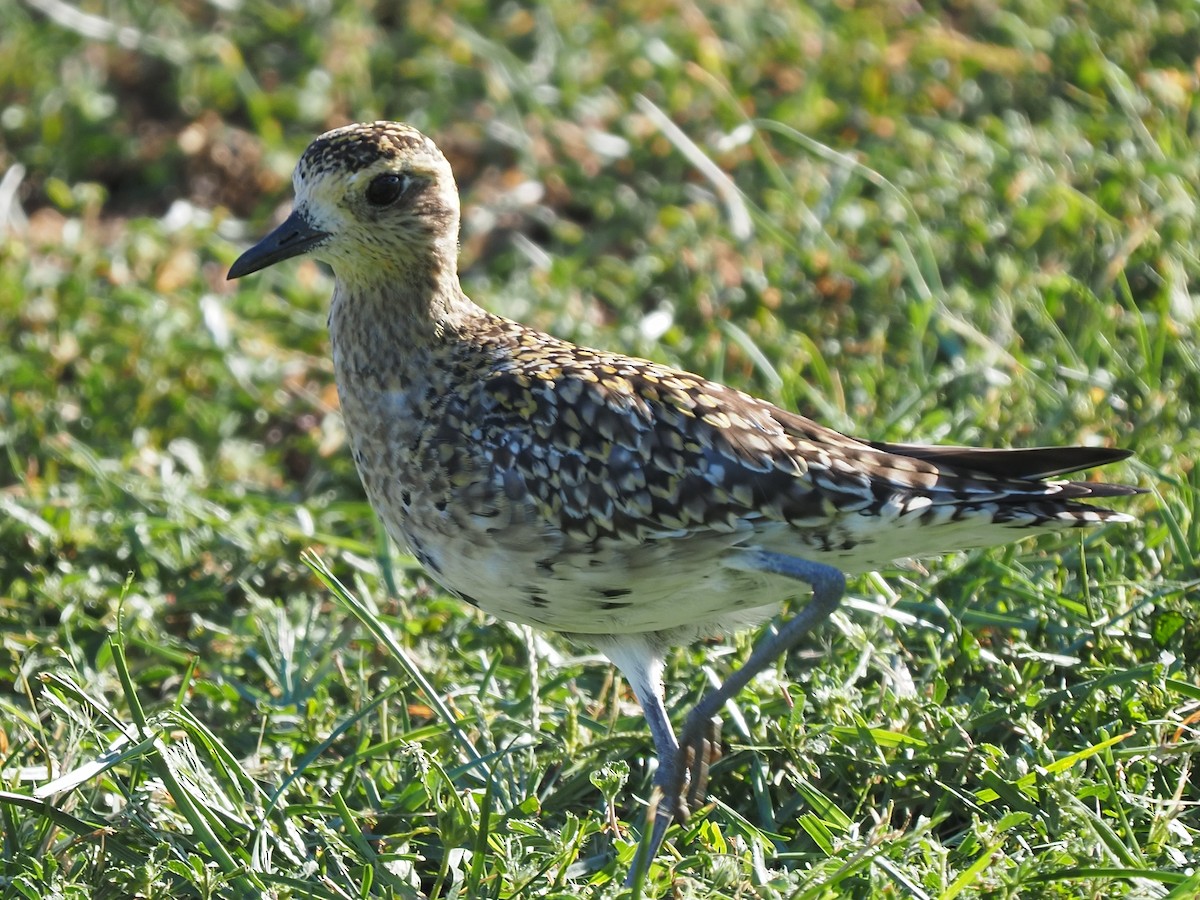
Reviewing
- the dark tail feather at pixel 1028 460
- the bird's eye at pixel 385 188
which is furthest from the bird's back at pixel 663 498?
the bird's eye at pixel 385 188

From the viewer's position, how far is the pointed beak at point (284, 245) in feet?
15.5

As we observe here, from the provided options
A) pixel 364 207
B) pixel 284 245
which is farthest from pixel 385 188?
pixel 284 245

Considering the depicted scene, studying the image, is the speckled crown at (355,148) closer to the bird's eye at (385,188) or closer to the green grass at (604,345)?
the bird's eye at (385,188)

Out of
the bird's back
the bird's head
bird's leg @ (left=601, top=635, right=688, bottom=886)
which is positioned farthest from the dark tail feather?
the bird's head

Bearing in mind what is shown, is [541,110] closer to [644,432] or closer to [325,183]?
[325,183]

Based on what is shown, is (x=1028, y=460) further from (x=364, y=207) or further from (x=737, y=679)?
(x=364, y=207)

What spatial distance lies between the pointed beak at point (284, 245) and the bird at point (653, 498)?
0.12m

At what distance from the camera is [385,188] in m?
4.73

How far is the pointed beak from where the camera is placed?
15.5ft

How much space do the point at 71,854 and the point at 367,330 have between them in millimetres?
1735

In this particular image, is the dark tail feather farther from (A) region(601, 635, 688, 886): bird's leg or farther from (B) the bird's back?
(A) region(601, 635, 688, 886): bird's leg

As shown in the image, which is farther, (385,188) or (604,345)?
(604,345)

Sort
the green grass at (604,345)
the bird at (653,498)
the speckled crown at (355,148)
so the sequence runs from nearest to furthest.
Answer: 1. the green grass at (604,345)
2. the bird at (653,498)
3. the speckled crown at (355,148)

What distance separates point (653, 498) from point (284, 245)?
143 centimetres
